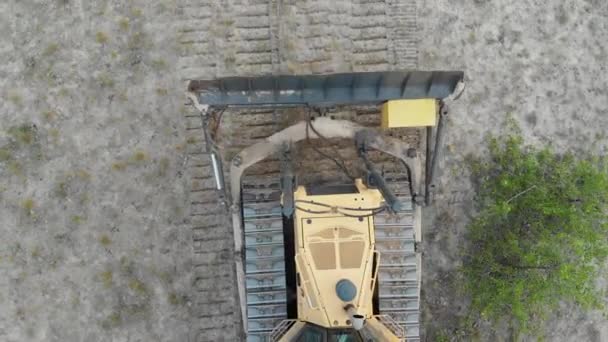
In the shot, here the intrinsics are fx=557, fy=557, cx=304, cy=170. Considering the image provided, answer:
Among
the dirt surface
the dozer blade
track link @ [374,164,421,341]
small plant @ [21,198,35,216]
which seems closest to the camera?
the dozer blade

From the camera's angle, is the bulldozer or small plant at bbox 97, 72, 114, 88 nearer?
the bulldozer

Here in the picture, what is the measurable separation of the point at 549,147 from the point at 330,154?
2882mm

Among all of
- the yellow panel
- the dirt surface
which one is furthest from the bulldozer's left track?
the yellow panel

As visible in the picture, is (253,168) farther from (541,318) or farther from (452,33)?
(541,318)

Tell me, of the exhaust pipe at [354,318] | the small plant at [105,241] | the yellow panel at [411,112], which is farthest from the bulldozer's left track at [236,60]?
the exhaust pipe at [354,318]

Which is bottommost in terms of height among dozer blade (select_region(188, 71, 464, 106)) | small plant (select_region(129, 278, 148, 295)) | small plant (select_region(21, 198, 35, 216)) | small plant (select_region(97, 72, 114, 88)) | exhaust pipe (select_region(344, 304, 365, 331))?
small plant (select_region(129, 278, 148, 295))

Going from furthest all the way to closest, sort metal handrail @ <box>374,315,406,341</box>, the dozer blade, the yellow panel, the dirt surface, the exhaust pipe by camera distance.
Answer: the dirt surface < metal handrail @ <box>374,315,406,341</box> < the yellow panel < the dozer blade < the exhaust pipe

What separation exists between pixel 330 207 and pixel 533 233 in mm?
3058

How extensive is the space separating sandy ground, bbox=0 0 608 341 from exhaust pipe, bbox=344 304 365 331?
7.01 ft

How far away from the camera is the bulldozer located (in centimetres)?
541

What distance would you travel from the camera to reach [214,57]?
7121 millimetres

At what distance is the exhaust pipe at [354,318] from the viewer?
4.98 m

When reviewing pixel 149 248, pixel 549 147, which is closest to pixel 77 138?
pixel 149 248

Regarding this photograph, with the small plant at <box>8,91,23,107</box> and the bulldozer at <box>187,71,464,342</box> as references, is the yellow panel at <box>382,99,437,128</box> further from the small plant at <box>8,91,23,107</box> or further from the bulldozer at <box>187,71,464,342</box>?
the small plant at <box>8,91,23,107</box>
